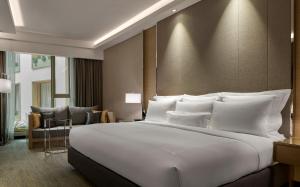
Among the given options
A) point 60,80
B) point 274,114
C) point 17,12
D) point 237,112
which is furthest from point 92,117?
point 274,114

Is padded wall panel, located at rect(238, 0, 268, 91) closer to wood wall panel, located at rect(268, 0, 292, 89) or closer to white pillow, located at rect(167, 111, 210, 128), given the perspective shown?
wood wall panel, located at rect(268, 0, 292, 89)

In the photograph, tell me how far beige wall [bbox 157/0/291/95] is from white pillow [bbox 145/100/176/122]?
47cm

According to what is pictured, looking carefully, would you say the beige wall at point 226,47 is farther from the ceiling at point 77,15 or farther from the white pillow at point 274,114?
the ceiling at point 77,15

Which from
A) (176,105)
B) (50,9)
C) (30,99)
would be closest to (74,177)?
(176,105)

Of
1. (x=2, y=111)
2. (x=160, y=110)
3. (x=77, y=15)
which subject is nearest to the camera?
(x=160, y=110)

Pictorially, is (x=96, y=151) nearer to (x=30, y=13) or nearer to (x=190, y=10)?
(x=190, y=10)

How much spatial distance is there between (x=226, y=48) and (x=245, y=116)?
1204 millimetres

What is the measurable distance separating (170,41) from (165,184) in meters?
3.25

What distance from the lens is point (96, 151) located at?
2.49 metres

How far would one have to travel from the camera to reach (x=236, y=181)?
1876 mm

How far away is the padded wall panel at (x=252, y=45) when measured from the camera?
2936 millimetres

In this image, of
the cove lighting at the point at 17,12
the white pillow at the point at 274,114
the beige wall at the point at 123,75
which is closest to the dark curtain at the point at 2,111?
the cove lighting at the point at 17,12

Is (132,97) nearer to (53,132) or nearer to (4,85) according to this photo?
(53,132)

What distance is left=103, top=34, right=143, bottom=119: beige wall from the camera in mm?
5301
